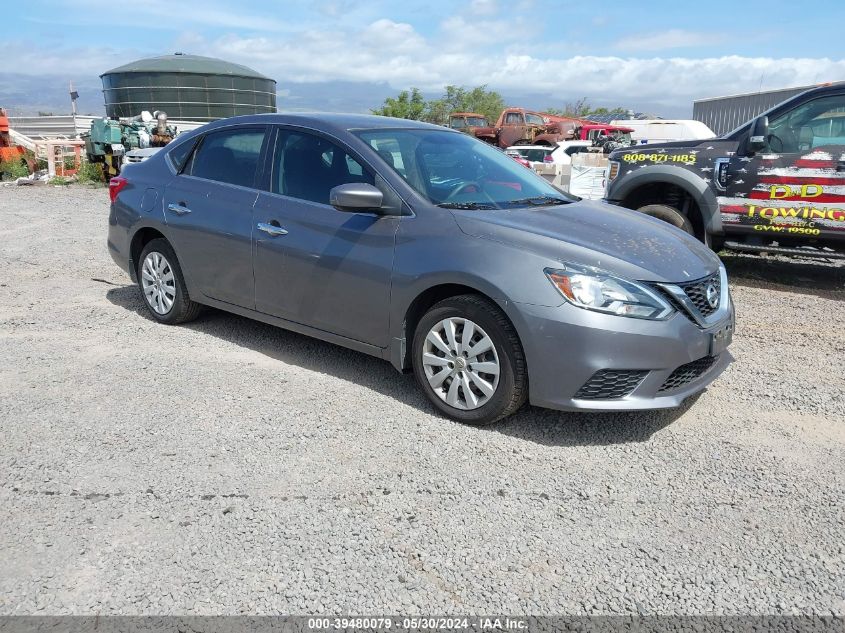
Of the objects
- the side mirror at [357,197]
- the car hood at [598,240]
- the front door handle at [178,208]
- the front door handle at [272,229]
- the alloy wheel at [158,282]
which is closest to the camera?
the car hood at [598,240]

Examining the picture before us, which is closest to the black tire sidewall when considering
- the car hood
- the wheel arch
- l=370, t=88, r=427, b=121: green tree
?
the wheel arch

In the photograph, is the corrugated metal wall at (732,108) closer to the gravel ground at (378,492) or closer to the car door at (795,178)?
the car door at (795,178)

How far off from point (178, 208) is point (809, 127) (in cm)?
588

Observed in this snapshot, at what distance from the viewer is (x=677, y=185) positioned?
7836mm

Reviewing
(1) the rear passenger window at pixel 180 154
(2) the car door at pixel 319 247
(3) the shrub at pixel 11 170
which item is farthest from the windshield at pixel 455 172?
(3) the shrub at pixel 11 170

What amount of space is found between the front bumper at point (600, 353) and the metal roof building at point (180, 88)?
90.7ft

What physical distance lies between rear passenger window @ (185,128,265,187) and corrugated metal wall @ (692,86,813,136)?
23.6m

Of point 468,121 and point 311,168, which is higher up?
point 468,121

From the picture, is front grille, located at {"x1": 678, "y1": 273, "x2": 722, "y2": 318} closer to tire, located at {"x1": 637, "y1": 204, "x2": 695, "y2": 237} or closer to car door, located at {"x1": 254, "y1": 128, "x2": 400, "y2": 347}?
car door, located at {"x1": 254, "y1": 128, "x2": 400, "y2": 347}

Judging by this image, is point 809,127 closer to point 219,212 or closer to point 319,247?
point 319,247

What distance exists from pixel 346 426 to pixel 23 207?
1256 centimetres

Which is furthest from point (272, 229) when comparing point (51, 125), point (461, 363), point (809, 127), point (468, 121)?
point (51, 125)

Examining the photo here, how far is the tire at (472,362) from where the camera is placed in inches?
153

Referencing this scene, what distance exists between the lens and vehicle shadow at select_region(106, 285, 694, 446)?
4.09m
